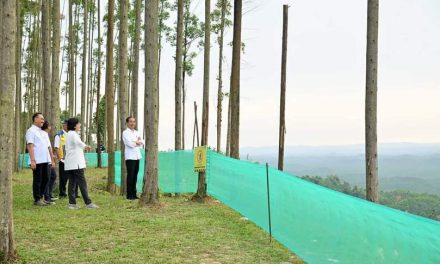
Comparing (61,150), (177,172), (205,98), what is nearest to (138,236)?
(61,150)

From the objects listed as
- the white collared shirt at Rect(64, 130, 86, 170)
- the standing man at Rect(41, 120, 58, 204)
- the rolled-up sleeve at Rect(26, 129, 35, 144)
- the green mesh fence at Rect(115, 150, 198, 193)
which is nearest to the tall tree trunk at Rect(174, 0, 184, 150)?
the green mesh fence at Rect(115, 150, 198, 193)

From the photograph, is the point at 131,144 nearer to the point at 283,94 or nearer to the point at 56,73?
the point at 56,73

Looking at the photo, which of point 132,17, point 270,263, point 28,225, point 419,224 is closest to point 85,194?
point 28,225

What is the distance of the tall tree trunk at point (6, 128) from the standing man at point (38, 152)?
12.7ft

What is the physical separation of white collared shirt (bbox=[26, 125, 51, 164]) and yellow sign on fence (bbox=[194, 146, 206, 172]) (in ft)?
10.9

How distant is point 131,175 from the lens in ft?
35.9

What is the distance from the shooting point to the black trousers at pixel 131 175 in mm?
10883

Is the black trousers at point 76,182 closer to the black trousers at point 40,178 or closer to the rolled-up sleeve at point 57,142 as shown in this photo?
the black trousers at point 40,178

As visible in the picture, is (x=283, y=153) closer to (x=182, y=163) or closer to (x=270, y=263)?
(x=182, y=163)

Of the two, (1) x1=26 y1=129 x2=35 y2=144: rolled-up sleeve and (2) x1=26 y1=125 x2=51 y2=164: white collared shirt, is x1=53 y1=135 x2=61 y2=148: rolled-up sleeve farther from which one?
(1) x1=26 y1=129 x2=35 y2=144: rolled-up sleeve

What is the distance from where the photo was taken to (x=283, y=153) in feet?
56.3

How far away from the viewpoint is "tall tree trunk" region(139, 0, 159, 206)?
9875mm

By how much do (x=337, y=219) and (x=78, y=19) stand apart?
93.5 ft

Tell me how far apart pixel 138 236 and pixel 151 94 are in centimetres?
356
